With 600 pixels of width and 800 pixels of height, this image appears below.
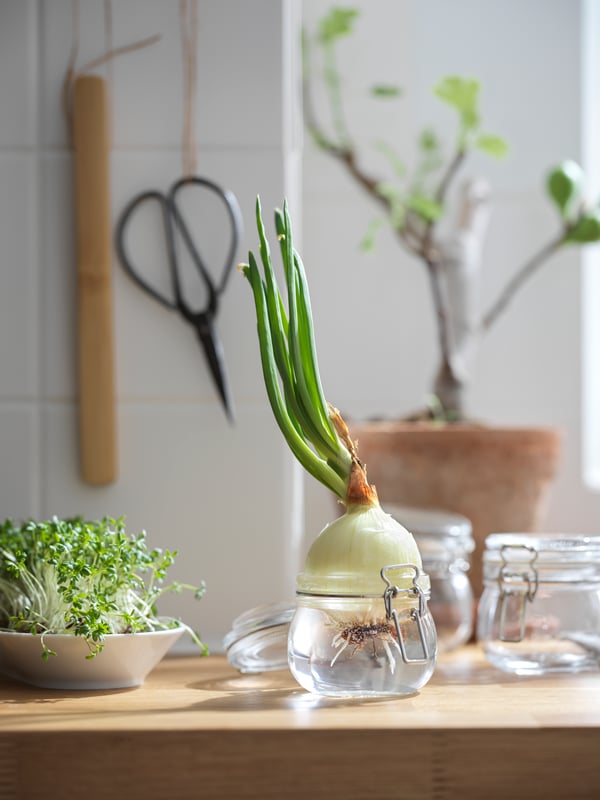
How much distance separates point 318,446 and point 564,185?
2.20 feet

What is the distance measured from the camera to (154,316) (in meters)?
1.01

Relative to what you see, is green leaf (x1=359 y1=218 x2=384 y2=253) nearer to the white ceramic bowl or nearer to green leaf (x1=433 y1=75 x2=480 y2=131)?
green leaf (x1=433 y1=75 x2=480 y2=131)

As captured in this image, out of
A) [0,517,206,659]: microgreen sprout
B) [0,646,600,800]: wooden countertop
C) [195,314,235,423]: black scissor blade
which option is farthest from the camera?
[195,314,235,423]: black scissor blade

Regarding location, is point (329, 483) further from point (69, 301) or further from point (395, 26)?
point (395, 26)

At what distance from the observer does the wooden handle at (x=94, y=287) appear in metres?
0.98

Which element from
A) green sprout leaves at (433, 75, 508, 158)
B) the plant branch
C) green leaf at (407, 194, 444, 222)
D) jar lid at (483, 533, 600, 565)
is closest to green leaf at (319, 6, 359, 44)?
green sprout leaves at (433, 75, 508, 158)

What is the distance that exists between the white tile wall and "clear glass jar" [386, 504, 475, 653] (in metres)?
0.14

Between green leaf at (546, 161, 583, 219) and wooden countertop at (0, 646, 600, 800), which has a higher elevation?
green leaf at (546, 161, 583, 219)

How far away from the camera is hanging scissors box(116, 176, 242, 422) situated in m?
0.99

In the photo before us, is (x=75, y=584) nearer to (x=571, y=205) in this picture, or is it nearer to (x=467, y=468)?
(x=467, y=468)

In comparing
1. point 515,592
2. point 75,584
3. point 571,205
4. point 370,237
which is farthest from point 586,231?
→ point 75,584

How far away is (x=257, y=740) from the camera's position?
24.4 inches

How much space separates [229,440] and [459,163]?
21.5 inches

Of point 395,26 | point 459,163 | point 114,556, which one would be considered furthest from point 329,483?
point 395,26
